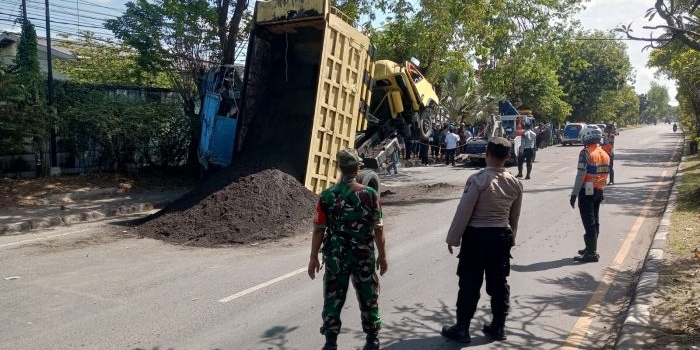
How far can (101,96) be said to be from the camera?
14.4m

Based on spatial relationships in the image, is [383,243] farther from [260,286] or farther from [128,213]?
[128,213]

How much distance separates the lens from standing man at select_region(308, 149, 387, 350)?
13.5 ft

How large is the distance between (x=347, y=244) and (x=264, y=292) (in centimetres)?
225

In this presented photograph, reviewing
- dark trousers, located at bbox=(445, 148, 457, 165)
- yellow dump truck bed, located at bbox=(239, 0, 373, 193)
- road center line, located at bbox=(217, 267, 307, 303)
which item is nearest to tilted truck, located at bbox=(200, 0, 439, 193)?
yellow dump truck bed, located at bbox=(239, 0, 373, 193)

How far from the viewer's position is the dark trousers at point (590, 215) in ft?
23.8

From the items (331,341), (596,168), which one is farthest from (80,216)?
(596,168)

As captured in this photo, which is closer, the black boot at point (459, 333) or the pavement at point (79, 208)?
the black boot at point (459, 333)

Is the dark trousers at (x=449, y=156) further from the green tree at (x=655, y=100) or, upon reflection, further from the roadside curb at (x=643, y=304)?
the green tree at (x=655, y=100)

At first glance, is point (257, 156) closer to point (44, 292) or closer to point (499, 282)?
point (44, 292)

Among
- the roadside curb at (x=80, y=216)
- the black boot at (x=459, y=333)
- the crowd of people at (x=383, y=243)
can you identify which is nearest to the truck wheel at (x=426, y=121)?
the roadside curb at (x=80, y=216)

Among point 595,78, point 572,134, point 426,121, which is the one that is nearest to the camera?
point 426,121

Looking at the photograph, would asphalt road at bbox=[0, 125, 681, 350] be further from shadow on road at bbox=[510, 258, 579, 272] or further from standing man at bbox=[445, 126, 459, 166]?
standing man at bbox=[445, 126, 459, 166]

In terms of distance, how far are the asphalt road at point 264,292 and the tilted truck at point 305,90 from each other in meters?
2.27

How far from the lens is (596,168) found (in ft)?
23.9
